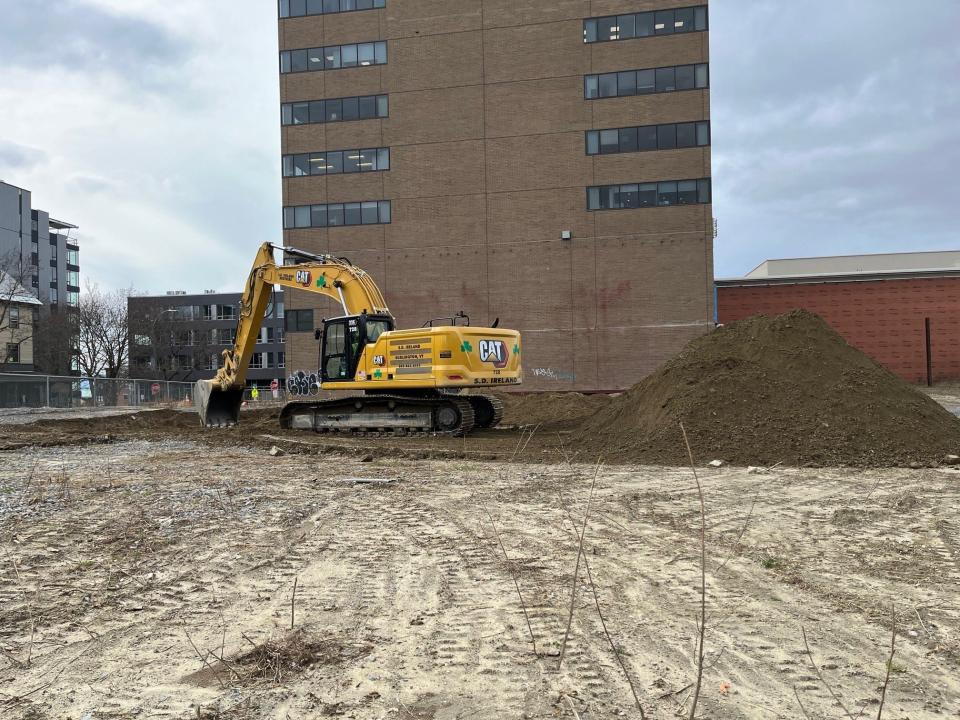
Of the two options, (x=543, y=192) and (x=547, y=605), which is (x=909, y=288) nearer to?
(x=543, y=192)

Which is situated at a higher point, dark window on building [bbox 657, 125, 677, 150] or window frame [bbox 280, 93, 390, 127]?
window frame [bbox 280, 93, 390, 127]

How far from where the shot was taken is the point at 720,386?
13164 millimetres

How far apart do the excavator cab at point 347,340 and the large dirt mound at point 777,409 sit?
5649 millimetres

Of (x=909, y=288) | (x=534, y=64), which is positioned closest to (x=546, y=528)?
(x=534, y=64)

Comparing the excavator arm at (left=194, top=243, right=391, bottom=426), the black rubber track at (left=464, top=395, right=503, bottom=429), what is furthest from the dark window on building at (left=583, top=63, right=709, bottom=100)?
the black rubber track at (left=464, top=395, right=503, bottom=429)

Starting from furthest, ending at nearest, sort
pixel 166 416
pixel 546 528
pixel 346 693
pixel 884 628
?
pixel 166 416 → pixel 546 528 → pixel 884 628 → pixel 346 693

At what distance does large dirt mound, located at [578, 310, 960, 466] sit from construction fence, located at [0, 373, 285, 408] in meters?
27.0

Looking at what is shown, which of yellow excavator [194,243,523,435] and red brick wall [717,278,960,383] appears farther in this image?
red brick wall [717,278,960,383]

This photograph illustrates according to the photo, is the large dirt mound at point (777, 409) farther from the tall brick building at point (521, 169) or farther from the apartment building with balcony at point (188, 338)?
the apartment building with balcony at point (188, 338)

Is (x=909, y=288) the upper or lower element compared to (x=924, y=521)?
upper

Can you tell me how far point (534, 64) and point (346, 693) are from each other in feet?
→ 127

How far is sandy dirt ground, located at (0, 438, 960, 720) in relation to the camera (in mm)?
3189

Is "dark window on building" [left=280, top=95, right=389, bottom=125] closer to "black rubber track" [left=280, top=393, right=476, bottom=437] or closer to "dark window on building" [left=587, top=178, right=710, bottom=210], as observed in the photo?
"dark window on building" [left=587, top=178, right=710, bottom=210]

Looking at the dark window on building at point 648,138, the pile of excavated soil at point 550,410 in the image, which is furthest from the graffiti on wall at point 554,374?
the dark window on building at point 648,138
